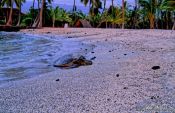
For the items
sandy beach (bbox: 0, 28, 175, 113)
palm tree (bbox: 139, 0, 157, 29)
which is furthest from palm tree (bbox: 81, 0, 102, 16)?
sandy beach (bbox: 0, 28, 175, 113)

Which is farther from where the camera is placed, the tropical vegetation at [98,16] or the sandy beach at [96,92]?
the tropical vegetation at [98,16]

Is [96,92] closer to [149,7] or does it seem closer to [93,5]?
[149,7]

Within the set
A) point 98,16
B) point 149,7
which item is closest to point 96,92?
point 149,7

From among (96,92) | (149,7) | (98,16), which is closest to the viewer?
(96,92)

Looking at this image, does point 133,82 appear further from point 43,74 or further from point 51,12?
point 51,12

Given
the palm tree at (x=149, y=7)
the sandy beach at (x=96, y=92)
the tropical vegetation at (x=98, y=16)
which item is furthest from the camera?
the tropical vegetation at (x=98, y=16)

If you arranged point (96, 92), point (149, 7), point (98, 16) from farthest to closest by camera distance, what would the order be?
point (98, 16) < point (149, 7) < point (96, 92)

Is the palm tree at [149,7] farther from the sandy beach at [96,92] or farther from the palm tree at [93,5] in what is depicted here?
the sandy beach at [96,92]

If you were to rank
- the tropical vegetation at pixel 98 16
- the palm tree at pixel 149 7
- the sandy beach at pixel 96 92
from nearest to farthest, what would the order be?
the sandy beach at pixel 96 92, the palm tree at pixel 149 7, the tropical vegetation at pixel 98 16

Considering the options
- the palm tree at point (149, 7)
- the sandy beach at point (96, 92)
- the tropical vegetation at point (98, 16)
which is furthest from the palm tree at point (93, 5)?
the sandy beach at point (96, 92)

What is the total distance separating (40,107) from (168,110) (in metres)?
1.94

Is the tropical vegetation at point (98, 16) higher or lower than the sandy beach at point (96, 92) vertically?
higher

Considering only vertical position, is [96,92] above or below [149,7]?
below

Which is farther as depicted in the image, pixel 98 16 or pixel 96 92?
pixel 98 16
